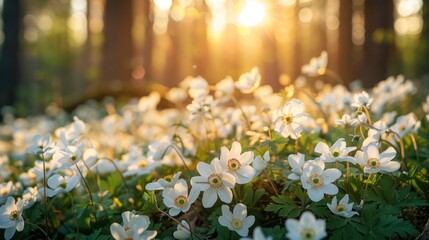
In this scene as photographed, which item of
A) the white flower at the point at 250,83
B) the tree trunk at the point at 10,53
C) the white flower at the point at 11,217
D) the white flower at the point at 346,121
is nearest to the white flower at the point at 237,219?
the white flower at the point at 346,121

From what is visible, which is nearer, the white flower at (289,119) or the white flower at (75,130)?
the white flower at (289,119)

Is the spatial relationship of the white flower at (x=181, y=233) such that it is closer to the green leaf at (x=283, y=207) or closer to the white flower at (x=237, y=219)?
the white flower at (x=237, y=219)

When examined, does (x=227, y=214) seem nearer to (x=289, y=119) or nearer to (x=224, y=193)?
(x=224, y=193)

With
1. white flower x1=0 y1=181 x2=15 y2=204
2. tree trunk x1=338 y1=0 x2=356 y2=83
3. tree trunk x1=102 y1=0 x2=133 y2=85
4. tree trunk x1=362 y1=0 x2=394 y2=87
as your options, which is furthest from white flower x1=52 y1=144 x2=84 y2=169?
tree trunk x1=338 y1=0 x2=356 y2=83

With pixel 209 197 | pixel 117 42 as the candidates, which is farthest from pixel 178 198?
pixel 117 42

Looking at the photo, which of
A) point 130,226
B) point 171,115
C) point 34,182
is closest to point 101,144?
point 171,115

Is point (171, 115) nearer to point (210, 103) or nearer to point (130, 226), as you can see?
point (210, 103)

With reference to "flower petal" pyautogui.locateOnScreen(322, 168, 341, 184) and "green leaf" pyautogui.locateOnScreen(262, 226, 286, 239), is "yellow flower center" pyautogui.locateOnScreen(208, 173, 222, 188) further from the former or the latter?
"flower petal" pyautogui.locateOnScreen(322, 168, 341, 184)
